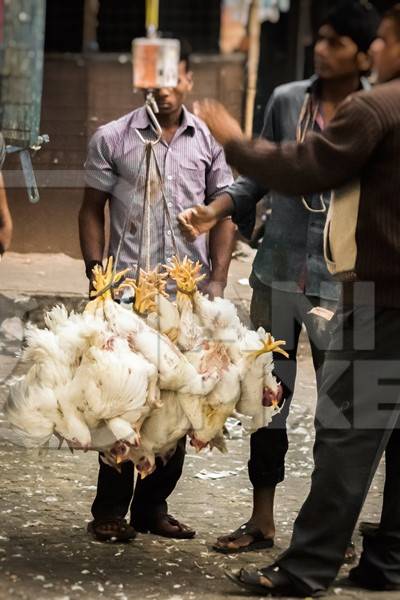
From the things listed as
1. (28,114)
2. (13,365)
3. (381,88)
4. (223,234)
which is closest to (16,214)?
(28,114)

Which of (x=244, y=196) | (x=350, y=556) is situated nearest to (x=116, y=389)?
(x=244, y=196)

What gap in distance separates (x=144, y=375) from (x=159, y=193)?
1.09m

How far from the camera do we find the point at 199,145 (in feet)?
18.3

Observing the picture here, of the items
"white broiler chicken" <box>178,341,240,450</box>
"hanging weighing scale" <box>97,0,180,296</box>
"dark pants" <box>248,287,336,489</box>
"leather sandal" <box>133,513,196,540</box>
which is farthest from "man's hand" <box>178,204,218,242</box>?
"leather sandal" <box>133,513,196,540</box>

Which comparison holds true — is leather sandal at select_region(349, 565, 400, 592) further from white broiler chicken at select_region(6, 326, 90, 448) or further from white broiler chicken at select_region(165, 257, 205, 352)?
white broiler chicken at select_region(6, 326, 90, 448)

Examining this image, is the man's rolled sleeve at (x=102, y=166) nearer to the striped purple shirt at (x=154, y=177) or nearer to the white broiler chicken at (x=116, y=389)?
the striped purple shirt at (x=154, y=177)

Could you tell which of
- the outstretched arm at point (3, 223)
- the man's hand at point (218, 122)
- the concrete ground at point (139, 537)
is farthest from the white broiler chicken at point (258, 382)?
the outstretched arm at point (3, 223)

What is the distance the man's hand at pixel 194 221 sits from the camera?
507 cm

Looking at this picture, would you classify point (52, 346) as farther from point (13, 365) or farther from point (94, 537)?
point (13, 365)

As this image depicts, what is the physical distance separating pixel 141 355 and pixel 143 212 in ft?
2.39

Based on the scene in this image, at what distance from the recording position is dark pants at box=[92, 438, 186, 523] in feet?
17.2

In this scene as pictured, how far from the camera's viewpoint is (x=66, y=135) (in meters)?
9.80

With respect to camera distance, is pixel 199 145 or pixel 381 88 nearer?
pixel 381 88

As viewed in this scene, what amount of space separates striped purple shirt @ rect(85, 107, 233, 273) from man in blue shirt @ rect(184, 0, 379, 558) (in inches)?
9.8
